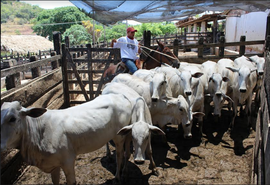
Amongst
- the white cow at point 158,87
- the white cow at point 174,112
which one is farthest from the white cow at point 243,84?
the white cow at point 158,87

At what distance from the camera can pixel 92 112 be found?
3.58 meters

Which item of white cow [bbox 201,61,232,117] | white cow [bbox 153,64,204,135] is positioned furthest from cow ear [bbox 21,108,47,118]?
white cow [bbox 201,61,232,117]

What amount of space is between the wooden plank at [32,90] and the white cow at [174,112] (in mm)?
2555

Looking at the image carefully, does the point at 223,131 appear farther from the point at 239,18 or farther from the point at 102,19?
the point at 239,18

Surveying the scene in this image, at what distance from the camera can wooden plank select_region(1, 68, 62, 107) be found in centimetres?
400

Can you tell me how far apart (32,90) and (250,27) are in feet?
46.2

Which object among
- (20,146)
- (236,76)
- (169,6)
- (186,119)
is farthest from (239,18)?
(20,146)

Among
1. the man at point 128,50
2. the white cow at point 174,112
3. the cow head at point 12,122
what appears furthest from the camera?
the man at point 128,50

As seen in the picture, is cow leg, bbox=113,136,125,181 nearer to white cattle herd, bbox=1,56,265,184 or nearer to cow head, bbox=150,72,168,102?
white cattle herd, bbox=1,56,265,184

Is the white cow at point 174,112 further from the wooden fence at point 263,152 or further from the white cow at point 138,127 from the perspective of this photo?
the wooden fence at point 263,152

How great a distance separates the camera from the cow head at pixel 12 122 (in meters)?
2.60

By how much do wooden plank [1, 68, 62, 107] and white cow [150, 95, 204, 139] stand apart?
256cm

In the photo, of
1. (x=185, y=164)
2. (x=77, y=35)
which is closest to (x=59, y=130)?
(x=185, y=164)

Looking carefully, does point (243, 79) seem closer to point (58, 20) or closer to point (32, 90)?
point (32, 90)
